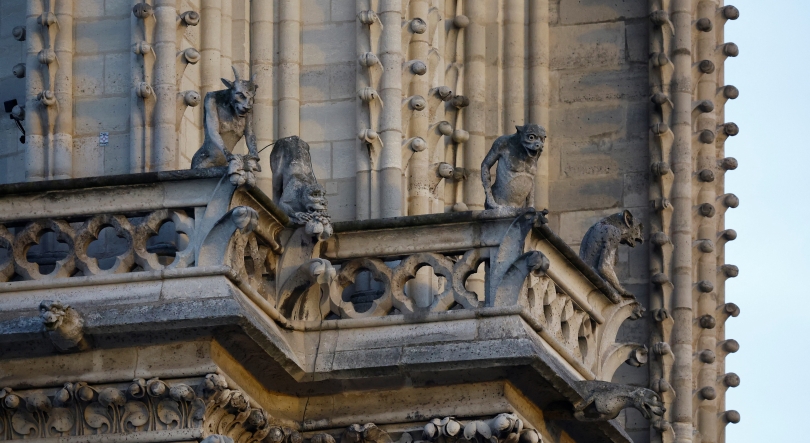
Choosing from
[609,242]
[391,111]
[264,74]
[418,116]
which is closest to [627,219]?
[609,242]

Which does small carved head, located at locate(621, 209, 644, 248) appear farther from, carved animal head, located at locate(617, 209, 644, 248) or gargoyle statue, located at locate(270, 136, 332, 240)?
gargoyle statue, located at locate(270, 136, 332, 240)

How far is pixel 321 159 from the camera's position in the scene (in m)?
22.4

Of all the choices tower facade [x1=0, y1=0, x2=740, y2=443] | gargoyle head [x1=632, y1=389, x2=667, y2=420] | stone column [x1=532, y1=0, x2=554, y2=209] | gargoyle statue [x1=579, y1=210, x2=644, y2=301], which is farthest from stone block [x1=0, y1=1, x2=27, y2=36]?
gargoyle head [x1=632, y1=389, x2=667, y2=420]

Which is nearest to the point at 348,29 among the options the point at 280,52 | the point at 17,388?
the point at 280,52

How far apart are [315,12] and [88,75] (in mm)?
1736

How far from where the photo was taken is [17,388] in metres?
20.2

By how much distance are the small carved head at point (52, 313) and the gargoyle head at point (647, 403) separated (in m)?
3.80

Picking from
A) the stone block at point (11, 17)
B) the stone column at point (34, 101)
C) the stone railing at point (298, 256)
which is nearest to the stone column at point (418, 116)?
the stone railing at point (298, 256)

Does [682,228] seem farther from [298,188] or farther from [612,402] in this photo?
[298,188]

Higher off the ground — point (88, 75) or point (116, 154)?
point (88, 75)

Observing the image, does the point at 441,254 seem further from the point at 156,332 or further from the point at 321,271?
the point at 156,332

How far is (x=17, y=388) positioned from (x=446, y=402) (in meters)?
2.68

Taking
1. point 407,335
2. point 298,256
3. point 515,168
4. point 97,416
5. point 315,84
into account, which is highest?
point 315,84

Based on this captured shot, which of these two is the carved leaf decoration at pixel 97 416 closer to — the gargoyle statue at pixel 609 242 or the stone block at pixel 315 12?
the stone block at pixel 315 12
